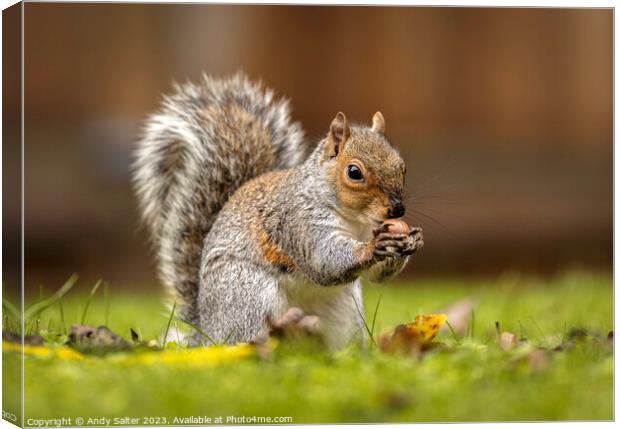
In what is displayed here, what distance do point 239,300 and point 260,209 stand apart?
30 cm

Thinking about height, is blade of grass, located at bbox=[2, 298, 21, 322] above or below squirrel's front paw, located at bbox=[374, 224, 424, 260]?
below

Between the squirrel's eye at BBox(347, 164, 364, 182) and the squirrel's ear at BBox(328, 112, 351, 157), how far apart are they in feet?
0.34

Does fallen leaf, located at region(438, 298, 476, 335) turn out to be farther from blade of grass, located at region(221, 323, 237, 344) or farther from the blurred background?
blade of grass, located at region(221, 323, 237, 344)

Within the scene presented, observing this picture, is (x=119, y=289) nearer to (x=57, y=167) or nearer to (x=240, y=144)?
(x=57, y=167)

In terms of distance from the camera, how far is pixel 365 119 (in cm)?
568

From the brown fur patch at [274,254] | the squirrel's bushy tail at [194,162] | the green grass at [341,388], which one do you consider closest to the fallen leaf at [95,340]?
the green grass at [341,388]

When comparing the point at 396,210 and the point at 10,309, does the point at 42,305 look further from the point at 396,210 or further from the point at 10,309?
the point at 396,210

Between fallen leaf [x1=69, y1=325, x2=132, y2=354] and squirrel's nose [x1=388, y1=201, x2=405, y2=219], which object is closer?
fallen leaf [x1=69, y1=325, x2=132, y2=354]

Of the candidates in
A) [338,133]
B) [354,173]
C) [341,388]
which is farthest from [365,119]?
[341,388]

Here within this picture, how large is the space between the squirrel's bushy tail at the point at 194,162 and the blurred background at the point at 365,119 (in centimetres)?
121

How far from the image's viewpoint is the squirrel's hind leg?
3236 mm

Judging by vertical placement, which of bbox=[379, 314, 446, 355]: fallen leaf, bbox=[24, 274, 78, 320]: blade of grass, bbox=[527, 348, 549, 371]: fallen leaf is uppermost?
bbox=[527, 348, 549, 371]: fallen leaf

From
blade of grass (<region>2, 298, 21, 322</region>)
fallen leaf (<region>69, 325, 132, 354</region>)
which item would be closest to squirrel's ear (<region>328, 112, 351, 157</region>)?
fallen leaf (<region>69, 325, 132, 354</region>)

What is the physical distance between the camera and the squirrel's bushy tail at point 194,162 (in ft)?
12.4
